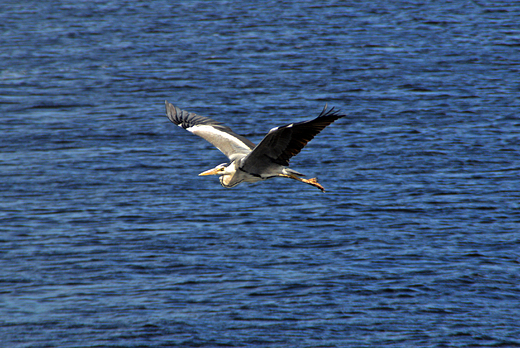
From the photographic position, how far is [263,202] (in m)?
23.6

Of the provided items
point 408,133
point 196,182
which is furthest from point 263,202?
point 408,133

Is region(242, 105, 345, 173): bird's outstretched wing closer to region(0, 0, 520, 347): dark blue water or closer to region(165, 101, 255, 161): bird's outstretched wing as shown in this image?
region(165, 101, 255, 161): bird's outstretched wing

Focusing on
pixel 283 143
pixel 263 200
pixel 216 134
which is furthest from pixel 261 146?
pixel 263 200

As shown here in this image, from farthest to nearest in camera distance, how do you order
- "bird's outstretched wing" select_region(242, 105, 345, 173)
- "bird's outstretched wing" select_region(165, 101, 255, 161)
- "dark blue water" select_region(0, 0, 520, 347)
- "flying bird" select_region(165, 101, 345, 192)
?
"dark blue water" select_region(0, 0, 520, 347)
"bird's outstretched wing" select_region(165, 101, 255, 161)
"flying bird" select_region(165, 101, 345, 192)
"bird's outstretched wing" select_region(242, 105, 345, 173)

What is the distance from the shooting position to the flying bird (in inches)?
452

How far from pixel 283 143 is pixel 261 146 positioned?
401 millimetres

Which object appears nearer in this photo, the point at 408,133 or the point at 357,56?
the point at 408,133

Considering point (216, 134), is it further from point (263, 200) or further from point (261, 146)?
Result: point (263, 200)

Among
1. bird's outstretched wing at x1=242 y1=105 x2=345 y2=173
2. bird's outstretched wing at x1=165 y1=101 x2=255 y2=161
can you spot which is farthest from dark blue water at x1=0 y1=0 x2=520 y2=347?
bird's outstretched wing at x1=242 y1=105 x2=345 y2=173

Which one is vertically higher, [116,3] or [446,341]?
[116,3]

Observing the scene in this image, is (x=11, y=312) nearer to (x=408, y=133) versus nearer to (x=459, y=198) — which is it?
(x=459, y=198)

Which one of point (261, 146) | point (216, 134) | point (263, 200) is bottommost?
point (263, 200)

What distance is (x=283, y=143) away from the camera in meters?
12.2

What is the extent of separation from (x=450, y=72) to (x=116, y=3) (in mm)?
27836
